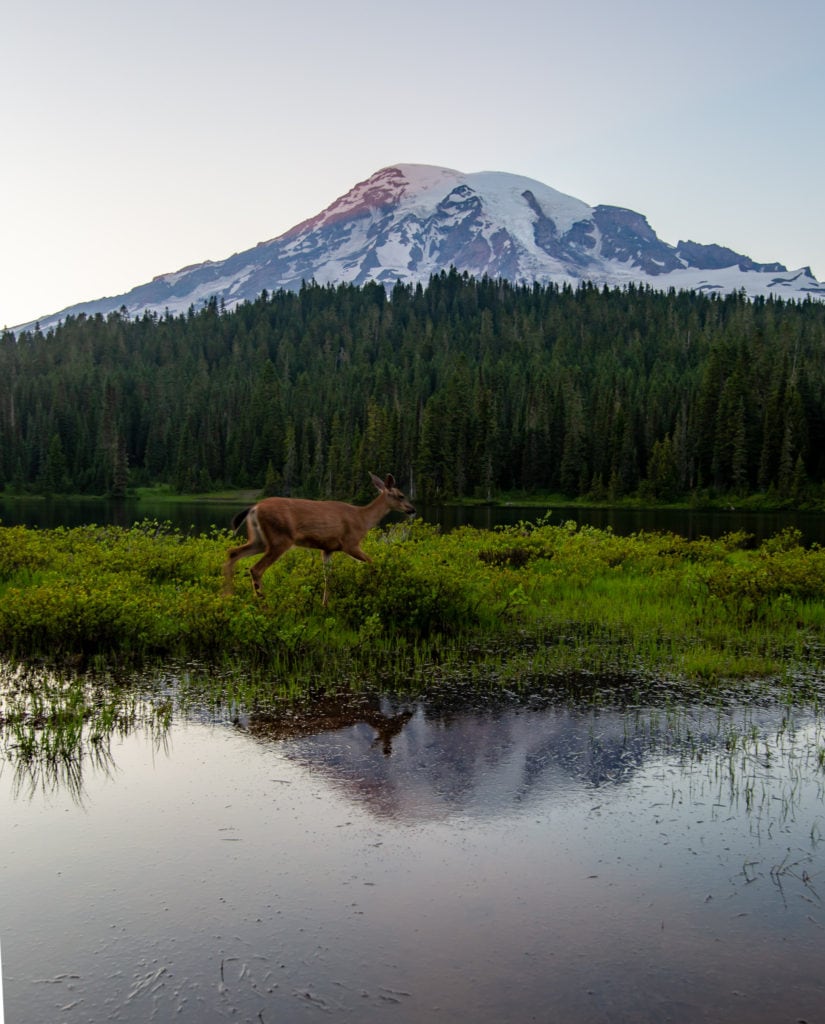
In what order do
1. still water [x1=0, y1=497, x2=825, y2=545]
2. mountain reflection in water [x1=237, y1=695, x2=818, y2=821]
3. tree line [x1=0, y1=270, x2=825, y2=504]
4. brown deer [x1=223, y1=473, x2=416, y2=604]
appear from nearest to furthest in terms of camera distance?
mountain reflection in water [x1=237, y1=695, x2=818, y2=821] → brown deer [x1=223, y1=473, x2=416, y2=604] → still water [x1=0, y1=497, x2=825, y2=545] → tree line [x1=0, y1=270, x2=825, y2=504]

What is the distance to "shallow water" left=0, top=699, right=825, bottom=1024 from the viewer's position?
5105 millimetres

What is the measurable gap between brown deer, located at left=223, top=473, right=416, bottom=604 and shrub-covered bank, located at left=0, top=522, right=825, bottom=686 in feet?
2.45

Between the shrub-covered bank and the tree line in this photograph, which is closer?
the shrub-covered bank

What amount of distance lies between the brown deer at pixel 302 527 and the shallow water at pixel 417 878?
4.72m

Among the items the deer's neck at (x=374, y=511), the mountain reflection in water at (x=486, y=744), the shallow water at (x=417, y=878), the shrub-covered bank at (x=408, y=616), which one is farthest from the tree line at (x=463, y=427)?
the shallow water at (x=417, y=878)

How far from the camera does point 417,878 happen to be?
6.44 m

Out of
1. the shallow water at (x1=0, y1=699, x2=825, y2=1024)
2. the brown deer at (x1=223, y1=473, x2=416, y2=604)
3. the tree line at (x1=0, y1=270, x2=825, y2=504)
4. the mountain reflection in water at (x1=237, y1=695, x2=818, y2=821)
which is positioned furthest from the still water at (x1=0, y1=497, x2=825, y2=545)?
the shallow water at (x1=0, y1=699, x2=825, y2=1024)

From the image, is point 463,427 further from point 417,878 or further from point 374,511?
point 417,878

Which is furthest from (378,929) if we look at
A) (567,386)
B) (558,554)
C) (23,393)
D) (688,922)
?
(23,393)

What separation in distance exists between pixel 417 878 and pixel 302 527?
850 cm

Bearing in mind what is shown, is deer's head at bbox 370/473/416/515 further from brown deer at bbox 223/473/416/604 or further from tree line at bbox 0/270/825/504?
tree line at bbox 0/270/825/504

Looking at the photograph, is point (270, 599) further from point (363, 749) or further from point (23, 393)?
point (23, 393)

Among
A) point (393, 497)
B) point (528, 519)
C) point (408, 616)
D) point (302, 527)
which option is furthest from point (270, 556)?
point (528, 519)

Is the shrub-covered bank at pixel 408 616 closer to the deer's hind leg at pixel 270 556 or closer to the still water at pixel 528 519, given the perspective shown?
the deer's hind leg at pixel 270 556
